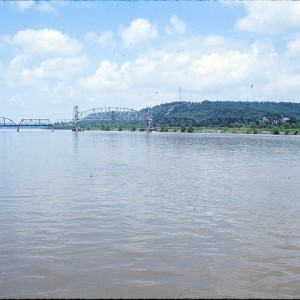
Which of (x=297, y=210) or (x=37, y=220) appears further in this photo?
(x=297, y=210)

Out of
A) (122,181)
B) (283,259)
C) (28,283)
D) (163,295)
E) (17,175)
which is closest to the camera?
(163,295)

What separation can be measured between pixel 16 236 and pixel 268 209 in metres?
12.9

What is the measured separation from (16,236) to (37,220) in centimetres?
282

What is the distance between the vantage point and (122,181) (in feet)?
109

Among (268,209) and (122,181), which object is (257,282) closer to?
(268,209)

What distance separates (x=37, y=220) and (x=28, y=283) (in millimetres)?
7599

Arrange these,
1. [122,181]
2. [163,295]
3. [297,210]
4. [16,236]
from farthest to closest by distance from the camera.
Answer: [122,181], [297,210], [16,236], [163,295]

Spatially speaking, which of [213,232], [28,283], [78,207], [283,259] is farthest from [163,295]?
[78,207]

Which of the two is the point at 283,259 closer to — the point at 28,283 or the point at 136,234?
the point at 136,234

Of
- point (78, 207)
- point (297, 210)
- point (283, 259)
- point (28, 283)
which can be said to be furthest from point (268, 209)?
point (28, 283)

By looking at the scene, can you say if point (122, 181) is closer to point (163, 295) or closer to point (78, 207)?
point (78, 207)

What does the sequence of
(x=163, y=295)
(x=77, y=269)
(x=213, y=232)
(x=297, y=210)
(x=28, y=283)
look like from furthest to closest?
(x=297, y=210) → (x=213, y=232) → (x=77, y=269) → (x=28, y=283) → (x=163, y=295)

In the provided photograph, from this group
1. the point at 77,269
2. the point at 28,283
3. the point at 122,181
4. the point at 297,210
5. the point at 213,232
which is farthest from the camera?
the point at 122,181

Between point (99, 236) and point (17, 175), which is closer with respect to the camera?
point (99, 236)
